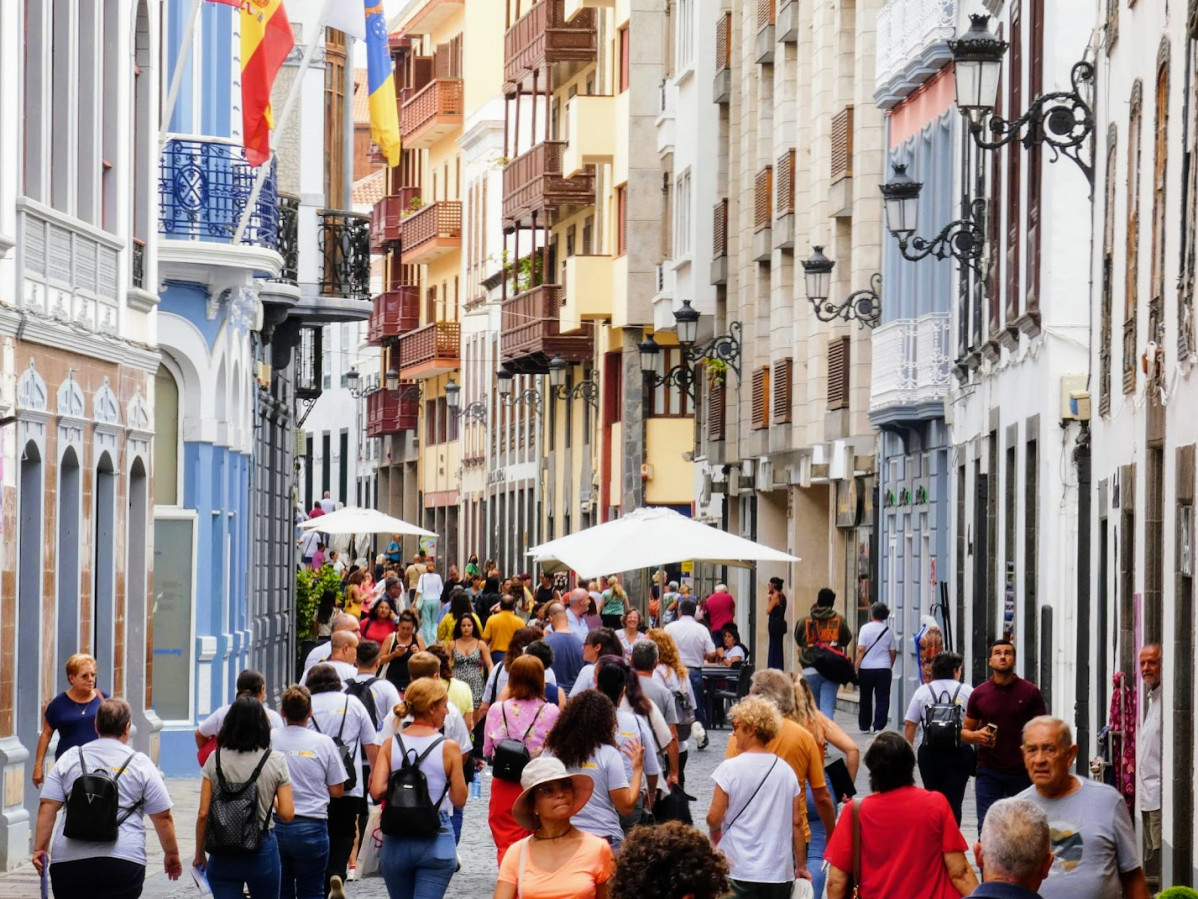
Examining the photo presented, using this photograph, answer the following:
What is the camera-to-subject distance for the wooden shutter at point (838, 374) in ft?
129

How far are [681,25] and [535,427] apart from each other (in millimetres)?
17206

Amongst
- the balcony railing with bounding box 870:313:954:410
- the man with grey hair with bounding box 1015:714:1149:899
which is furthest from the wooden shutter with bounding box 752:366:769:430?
the man with grey hair with bounding box 1015:714:1149:899

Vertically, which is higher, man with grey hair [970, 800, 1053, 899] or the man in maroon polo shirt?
man with grey hair [970, 800, 1053, 899]

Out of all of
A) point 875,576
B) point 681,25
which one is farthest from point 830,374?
point 681,25

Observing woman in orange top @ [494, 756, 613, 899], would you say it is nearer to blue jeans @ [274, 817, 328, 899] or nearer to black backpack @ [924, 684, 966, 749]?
blue jeans @ [274, 817, 328, 899]

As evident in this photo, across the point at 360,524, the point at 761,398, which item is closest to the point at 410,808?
the point at 360,524

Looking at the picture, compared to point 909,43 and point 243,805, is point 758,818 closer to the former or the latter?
point 243,805

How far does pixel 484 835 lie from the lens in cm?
2175

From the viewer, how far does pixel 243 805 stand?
13.0m

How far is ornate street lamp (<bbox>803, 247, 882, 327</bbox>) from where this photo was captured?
34031 millimetres

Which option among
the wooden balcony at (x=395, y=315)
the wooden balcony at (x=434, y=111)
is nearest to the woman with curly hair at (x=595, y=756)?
the wooden balcony at (x=434, y=111)

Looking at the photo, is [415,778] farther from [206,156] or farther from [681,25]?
[681,25]

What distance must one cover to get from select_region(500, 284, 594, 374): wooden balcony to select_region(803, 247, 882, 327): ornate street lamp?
19.5 meters

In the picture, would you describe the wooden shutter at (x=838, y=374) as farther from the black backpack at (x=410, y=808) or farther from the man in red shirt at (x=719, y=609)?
the black backpack at (x=410, y=808)
